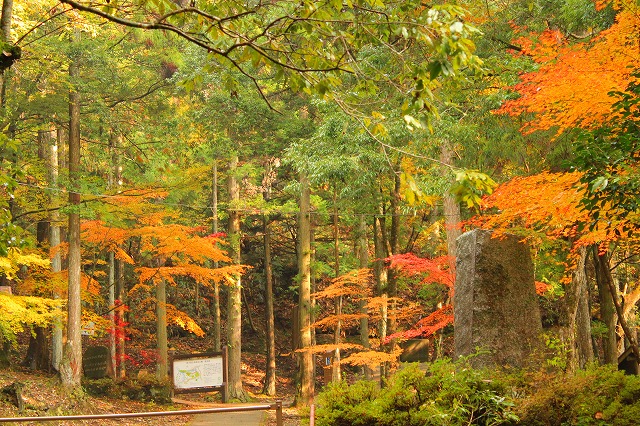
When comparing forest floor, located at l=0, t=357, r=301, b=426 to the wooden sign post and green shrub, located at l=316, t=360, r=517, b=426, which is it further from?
green shrub, located at l=316, t=360, r=517, b=426

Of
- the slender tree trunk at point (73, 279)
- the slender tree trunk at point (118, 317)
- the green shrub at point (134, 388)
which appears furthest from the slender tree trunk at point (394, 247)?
the slender tree trunk at point (73, 279)

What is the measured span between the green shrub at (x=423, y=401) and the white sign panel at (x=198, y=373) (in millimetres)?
11351

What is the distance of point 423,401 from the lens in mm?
6148

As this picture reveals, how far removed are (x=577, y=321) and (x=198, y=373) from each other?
32.1 feet

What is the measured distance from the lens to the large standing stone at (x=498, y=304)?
788 cm

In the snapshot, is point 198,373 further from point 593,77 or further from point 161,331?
point 593,77

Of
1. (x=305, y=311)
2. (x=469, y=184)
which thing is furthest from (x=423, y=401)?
(x=305, y=311)

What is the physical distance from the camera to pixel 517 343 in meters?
7.90

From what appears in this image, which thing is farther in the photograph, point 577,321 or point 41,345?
point 41,345

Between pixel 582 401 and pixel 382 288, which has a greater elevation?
pixel 382 288

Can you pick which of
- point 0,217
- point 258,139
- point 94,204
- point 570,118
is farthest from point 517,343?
point 258,139

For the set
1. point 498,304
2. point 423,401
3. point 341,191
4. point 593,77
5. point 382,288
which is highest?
→ point 341,191

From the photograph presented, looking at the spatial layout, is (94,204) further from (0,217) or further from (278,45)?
(278,45)

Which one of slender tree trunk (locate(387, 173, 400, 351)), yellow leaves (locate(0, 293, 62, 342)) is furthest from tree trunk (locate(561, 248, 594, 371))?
yellow leaves (locate(0, 293, 62, 342))
